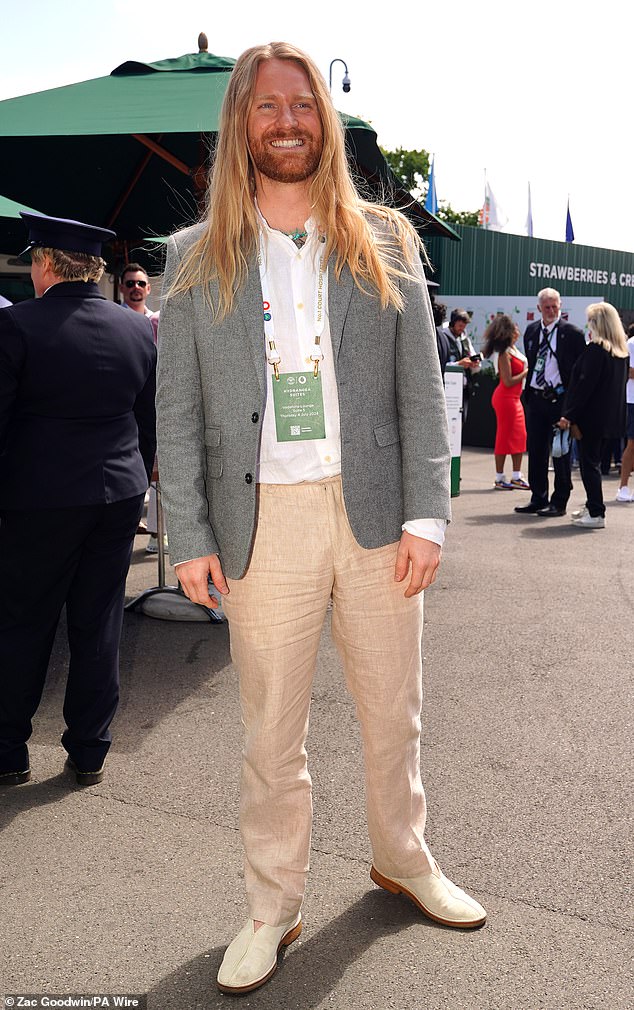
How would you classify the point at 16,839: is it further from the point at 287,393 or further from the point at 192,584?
the point at 287,393

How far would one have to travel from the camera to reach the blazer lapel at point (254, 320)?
2.43m

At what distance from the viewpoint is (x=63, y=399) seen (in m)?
3.72

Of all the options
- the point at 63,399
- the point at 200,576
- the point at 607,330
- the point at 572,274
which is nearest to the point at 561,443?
the point at 607,330

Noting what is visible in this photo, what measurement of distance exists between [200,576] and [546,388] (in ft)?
27.0

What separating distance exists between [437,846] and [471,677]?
1868 millimetres

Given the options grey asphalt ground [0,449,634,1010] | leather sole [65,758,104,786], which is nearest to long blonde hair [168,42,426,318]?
grey asphalt ground [0,449,634,1010]

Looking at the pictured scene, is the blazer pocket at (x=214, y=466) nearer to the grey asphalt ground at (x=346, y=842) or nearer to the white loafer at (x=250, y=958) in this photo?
the white loafer at (x=250, y=958)

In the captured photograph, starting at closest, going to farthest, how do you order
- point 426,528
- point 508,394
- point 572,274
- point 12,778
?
point 426,528
point 12,778
point 508,394
point 572,274

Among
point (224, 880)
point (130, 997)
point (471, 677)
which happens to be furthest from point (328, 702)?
point (130, 997)

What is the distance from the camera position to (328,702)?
473 centimetres

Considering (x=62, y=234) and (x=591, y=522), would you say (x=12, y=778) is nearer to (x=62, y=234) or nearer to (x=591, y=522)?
(x=62, y=234)

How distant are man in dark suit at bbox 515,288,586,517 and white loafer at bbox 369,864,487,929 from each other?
7699mm

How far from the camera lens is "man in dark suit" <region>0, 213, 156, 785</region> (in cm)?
367

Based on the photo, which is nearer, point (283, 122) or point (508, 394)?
point (283, 122)
